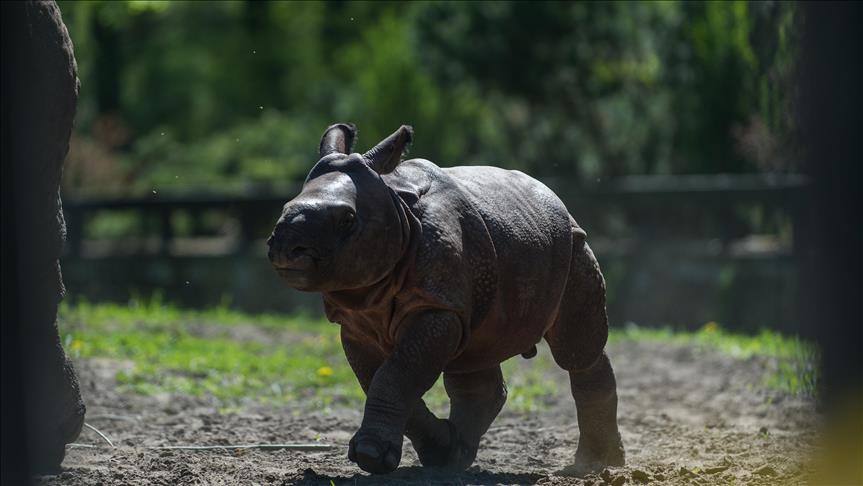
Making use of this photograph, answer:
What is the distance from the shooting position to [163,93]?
2814 centimetres

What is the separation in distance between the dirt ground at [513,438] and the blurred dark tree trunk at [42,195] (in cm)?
27

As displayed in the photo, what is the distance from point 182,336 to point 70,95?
5.46 metres

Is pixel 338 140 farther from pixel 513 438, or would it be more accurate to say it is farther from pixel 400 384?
pixel 513 438

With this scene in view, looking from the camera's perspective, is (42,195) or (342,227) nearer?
(342,227)

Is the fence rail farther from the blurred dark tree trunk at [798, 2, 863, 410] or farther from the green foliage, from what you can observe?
the blurred dark tree trunk at [798, 2, 863, 410]

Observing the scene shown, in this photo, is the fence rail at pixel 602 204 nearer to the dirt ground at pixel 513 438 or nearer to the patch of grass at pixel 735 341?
the patch of grass at pixel 735 341

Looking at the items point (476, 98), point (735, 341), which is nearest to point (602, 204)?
point (735, 341)

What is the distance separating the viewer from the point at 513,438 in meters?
7.09

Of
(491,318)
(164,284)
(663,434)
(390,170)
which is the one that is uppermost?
(390,170)

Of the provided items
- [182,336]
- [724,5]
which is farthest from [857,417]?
[724,5]

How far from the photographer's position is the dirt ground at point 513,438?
17.3ft

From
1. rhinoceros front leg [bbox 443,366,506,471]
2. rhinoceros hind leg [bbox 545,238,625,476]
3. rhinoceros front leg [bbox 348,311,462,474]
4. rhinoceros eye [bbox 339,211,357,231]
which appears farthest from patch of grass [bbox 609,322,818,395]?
rhinoceros eye [bbox 339,211,357,231]

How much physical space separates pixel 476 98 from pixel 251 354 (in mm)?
12747

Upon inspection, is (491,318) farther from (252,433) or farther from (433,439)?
(252,433)
